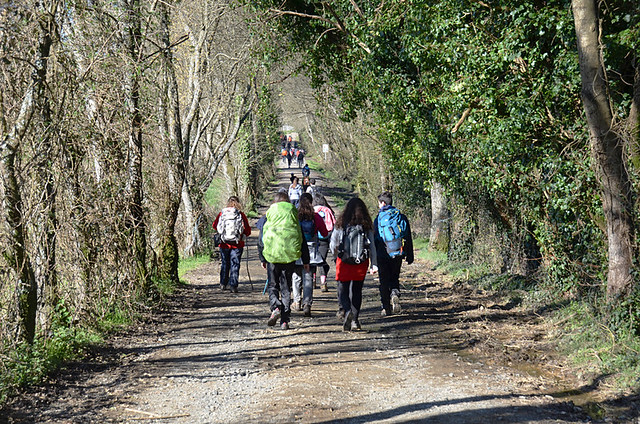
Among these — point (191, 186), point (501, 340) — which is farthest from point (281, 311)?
point (191, 186)

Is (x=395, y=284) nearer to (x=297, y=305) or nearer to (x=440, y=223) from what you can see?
(x=297, y=305)

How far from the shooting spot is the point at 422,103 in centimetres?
1431

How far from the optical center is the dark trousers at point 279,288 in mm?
10461

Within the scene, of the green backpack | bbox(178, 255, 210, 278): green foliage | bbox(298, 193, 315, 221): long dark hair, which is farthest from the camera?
bbox(178, 255, 210, 278): green foliage

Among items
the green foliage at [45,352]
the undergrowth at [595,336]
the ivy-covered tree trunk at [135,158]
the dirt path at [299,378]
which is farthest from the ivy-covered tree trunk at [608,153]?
the green foliage at [45,352]

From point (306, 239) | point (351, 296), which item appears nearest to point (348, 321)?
point (351, 296)

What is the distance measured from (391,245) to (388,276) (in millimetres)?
566

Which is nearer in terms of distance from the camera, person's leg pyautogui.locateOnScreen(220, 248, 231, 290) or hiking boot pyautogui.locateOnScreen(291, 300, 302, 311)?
hiking boot pyautogui.locateOnScreen(291, 300, 302, 311)

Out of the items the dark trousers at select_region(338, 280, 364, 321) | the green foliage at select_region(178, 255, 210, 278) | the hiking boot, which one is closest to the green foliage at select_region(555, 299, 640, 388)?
the dark trousers at select_region(338, 280, 364, 321)

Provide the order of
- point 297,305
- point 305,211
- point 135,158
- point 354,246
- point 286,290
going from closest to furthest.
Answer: point 354,246, point 286,290, point 135,158, point 305,211, point 297,305

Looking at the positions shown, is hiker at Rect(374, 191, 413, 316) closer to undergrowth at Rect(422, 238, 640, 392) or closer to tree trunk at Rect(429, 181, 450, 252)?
undergrowth at Rect(422, 238, 640, 392)

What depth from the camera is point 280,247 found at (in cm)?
1042

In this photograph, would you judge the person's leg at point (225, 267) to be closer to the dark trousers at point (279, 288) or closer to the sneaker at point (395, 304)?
the dark trousers at point (279, 288)

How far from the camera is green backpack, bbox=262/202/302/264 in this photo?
10391mm
